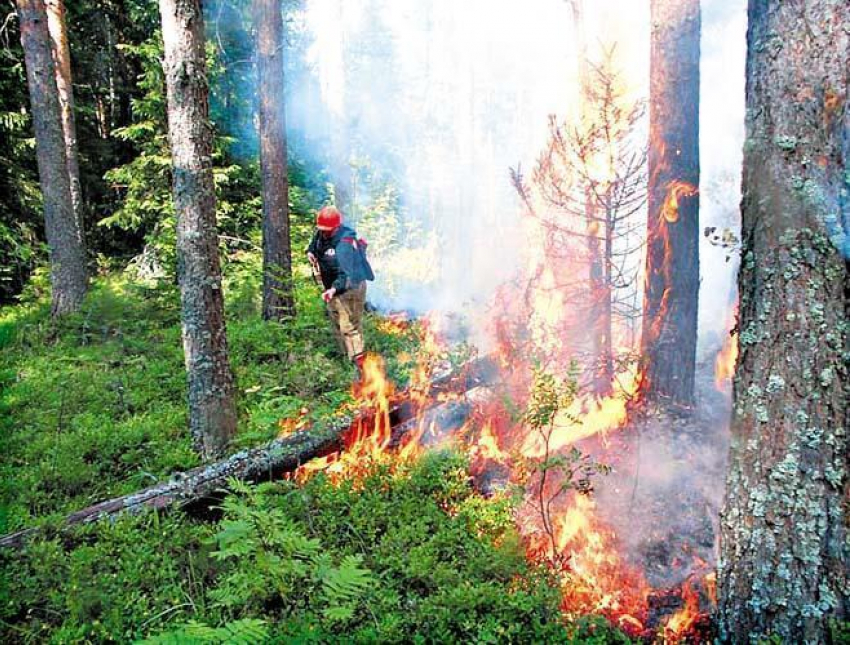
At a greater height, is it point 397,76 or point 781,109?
point 397,76

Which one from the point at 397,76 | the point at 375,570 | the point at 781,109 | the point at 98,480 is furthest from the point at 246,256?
the point at 397,76

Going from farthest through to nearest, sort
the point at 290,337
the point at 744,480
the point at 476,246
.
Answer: the point at 476,246 < the point at 290,337 < the point at 744,480

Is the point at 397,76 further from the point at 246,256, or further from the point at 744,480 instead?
the point at 744,480

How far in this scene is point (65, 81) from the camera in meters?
12.0

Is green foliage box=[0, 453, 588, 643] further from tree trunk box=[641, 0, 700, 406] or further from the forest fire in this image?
the forest fire

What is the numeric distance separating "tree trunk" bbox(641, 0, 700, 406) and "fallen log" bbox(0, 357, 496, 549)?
329 cm

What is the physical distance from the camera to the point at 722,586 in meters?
3.13

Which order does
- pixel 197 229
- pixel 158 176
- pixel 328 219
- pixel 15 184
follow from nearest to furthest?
pixel 197 229
pixel 328 219
pixel 15 184
pixel 158 176

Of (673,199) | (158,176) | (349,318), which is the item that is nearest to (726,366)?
(673,199)

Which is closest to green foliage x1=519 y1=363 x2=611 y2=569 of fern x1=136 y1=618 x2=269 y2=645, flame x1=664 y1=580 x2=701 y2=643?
flame x1=664 y1=580 x2=701 y2=643

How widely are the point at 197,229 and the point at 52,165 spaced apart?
7.68m

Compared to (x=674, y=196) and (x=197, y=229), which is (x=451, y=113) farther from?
(x=197, y=229)

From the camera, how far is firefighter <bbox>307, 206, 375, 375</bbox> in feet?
25.0

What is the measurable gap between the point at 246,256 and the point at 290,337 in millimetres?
5312
